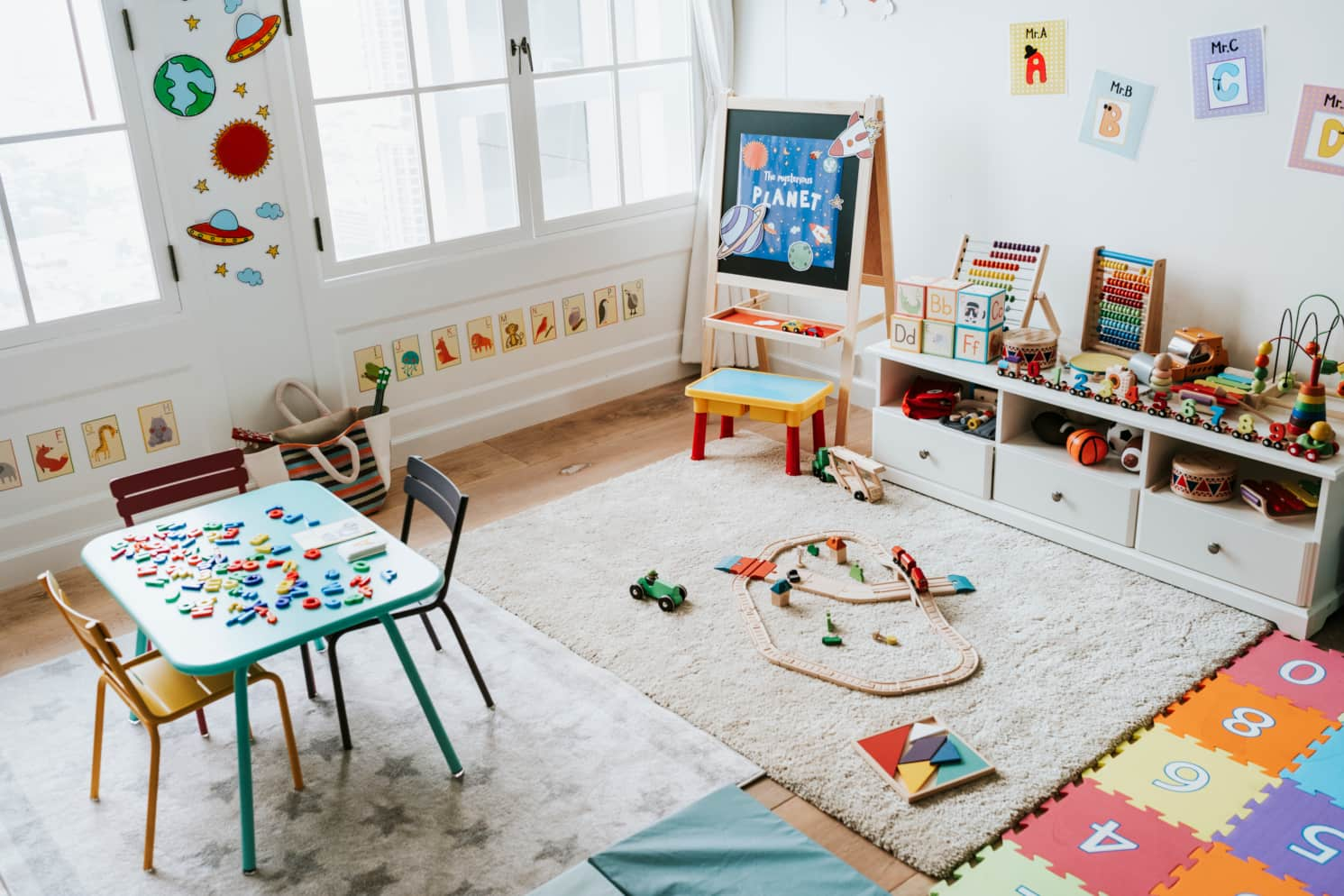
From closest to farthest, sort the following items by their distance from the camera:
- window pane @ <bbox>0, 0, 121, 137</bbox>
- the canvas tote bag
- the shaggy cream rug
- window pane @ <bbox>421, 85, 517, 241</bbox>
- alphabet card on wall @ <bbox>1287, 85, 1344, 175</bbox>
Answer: the shaggy cream rug, alphabet card on wall @ <bbox>1287, 85, 1344, 175</bbox>, window pane @ <bbox>0, 0, 121, 137</bbox>, the canvas tote bag, window pane @ <bbox>421, 85, 517, 241</bbox>

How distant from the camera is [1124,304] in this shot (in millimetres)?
3578

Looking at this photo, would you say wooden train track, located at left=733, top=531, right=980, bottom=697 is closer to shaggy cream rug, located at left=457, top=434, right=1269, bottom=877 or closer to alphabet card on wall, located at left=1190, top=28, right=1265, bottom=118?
shaggy cream rug, located at left=457, top=434, right=1269, bottom=877

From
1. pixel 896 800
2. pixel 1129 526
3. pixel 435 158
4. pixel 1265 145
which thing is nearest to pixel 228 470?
pixel 435 158

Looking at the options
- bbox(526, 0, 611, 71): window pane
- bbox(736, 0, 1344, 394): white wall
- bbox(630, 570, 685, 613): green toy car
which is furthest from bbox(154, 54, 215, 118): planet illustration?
bbox(736, 0, 1344, 394): white wall

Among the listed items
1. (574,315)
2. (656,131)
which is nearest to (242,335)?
(574,315)

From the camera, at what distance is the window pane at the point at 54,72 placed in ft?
11.0

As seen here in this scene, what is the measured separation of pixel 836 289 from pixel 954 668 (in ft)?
5.46

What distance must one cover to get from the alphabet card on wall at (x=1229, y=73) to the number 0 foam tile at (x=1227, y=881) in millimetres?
2077

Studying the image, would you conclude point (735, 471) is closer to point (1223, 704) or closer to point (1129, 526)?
point (1129, 526)

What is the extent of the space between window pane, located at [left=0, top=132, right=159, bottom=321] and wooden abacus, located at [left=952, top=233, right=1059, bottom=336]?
2691 mm

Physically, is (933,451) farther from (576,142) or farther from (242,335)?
(242,335)

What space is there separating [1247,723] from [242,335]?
10.5 ft

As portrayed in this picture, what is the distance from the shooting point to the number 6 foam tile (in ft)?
7.48

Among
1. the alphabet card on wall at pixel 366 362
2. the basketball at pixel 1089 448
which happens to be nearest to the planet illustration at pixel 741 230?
the alphabet card on wall at pixel 366 362
